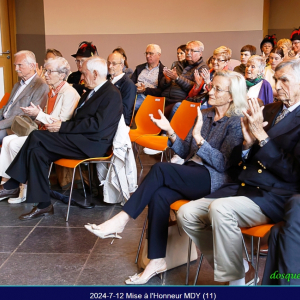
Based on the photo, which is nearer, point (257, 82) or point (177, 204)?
point (177, 204)

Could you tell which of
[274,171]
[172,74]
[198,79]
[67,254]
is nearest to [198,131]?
[274,171]

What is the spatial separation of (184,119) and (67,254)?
1.85 meters

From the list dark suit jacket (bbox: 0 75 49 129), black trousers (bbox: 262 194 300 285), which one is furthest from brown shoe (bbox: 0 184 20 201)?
black trousers (bbox: 262 194 300 285)

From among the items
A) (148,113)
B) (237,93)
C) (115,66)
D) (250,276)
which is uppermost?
(115,66)

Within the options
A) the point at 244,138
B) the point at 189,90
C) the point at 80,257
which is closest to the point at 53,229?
the point at 80,257

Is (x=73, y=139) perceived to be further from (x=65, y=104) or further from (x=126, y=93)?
(x=126, y=93)

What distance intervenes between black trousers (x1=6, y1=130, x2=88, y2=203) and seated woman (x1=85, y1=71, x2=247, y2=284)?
44.8 inches

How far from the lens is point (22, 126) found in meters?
3.59

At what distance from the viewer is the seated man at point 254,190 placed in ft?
6.29

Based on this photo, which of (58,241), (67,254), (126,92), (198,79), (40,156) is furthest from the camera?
(198,79)

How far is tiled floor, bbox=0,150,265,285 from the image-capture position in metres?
2.30

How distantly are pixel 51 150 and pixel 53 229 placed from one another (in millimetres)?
647

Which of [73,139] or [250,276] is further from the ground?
[73,139]

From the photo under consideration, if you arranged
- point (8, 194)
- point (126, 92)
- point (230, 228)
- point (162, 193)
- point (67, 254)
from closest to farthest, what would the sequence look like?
point (230, 228)
point (162, 193)
point (67, 254)
point (8, 194)
point (126, 92)
